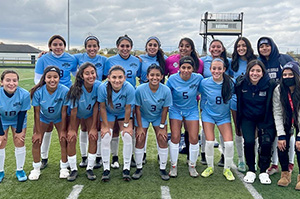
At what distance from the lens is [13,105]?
3.80 metres

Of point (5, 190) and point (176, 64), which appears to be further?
point (176, 64)

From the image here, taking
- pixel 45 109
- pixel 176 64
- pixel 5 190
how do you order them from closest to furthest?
pixel 5 190 → pixel 45 109 → pixel 176 64

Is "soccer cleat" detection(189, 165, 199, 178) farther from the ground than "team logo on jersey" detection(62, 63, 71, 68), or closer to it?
closer to it

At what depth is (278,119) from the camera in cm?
386

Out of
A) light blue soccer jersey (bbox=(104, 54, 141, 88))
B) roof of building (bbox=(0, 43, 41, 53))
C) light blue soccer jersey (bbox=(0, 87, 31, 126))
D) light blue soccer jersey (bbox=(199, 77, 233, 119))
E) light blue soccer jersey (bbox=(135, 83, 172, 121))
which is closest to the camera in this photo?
light blue soccer jersey (bbox=(0, 87, 31, 126))

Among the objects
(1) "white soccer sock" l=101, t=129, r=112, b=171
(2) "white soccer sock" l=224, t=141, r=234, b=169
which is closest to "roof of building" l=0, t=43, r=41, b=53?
(1) "white soccer sock" l=101, t=129, r=112, b=171

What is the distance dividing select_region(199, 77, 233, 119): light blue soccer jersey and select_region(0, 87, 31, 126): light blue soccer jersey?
8.64 feet

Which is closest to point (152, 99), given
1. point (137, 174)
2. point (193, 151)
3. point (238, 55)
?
point (193, 151)

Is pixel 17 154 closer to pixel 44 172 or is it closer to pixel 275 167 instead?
pixel 44 172

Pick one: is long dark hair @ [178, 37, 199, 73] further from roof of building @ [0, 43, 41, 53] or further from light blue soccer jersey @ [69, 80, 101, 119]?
roof of building @ [0, 43, 41, 53]

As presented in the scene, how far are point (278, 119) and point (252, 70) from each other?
79cm

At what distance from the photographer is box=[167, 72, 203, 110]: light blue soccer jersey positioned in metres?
4.16

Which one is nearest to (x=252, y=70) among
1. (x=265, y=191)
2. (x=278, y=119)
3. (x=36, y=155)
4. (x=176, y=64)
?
(x=278, y=119)

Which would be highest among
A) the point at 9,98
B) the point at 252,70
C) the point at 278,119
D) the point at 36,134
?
the point at 252,70
